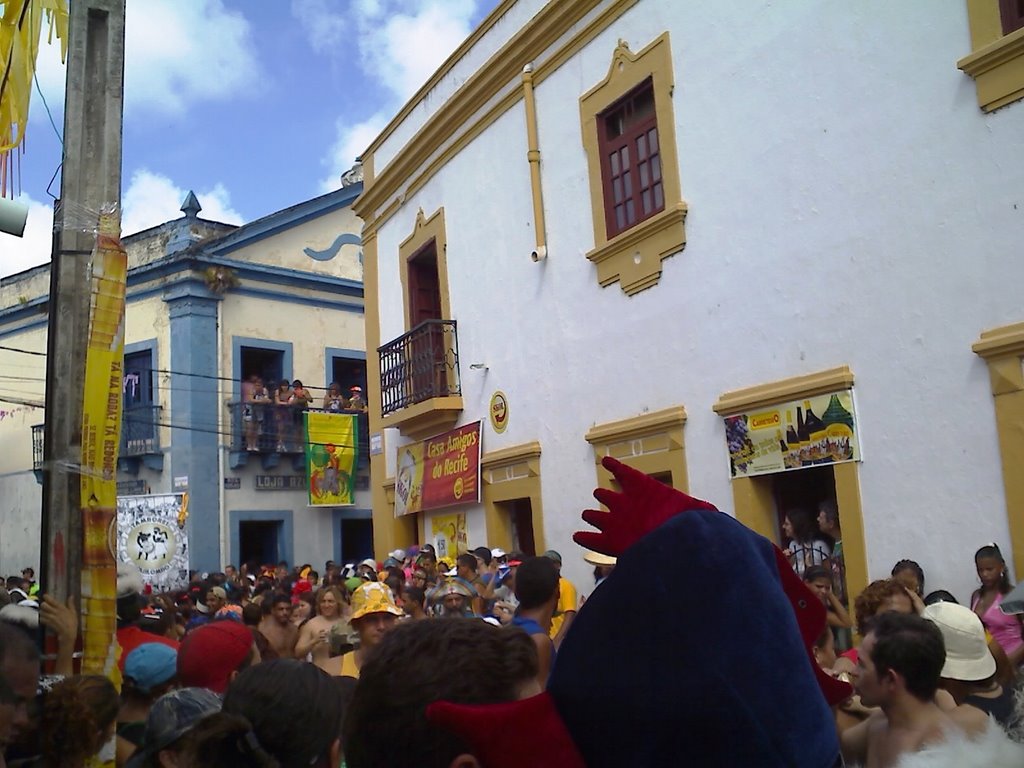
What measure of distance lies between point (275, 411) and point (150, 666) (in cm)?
1708

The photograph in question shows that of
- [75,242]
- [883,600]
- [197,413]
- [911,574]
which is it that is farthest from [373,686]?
[197,413]

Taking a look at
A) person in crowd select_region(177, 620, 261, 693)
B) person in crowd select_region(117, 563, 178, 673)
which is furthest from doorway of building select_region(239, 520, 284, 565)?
person in crowd select_region(177, 620, 261, 693)

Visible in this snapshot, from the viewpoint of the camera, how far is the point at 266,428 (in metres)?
20.3

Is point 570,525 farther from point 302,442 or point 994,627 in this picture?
point 302,442

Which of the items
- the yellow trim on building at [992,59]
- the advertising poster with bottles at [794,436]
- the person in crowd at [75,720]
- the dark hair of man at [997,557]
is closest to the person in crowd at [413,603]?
the advertising poster with bottles at [794,436]

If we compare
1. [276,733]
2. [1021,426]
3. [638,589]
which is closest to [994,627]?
[1021,426]

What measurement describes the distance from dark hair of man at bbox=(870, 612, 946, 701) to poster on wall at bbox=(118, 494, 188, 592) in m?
12.8

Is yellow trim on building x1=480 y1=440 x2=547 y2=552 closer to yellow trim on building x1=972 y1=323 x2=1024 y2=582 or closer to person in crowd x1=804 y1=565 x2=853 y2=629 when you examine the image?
person in crowd x1=804 y1=565 x2=853 y2=629

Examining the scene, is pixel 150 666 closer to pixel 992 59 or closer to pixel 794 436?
pixel 794 436

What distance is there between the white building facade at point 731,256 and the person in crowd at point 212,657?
5011 mm

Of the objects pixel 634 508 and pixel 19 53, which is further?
pixel 19 53

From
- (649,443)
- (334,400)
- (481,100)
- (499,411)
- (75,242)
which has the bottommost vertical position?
(649,443)

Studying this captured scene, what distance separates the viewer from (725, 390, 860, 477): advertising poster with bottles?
7613 millimetres

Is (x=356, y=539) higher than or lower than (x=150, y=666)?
higher
